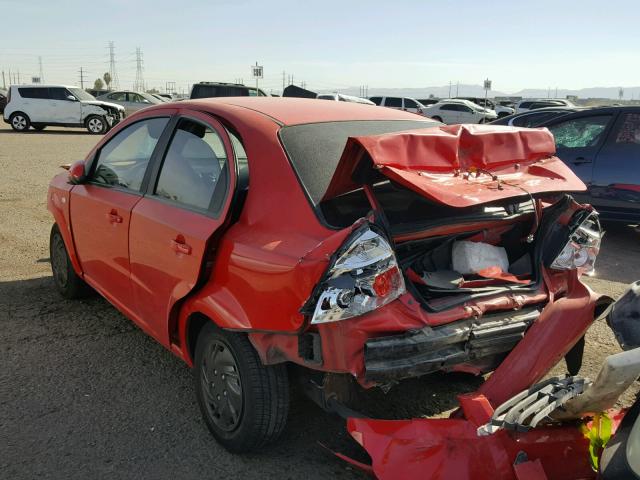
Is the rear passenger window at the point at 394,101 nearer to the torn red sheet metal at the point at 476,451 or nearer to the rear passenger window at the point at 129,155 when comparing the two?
the rear passenger window at the point at 129,155

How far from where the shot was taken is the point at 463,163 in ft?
9.15

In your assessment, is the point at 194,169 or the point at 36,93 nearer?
the point at 194,169

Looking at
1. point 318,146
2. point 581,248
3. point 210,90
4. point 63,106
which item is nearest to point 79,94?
point 63,106

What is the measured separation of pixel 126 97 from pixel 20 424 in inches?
1089

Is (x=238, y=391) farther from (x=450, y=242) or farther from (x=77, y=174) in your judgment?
(x=77, y=174)

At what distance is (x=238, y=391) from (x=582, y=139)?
618cm

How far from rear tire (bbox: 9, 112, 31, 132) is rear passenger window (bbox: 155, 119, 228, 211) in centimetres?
2258

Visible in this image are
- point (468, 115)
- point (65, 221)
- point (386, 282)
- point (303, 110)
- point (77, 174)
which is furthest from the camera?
point (468, 115)

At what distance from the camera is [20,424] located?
3.06 m

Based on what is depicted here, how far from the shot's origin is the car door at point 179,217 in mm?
2840

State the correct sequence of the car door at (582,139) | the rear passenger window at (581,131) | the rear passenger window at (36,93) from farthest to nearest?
the rear passenger window at (36,93) < the rear passenger window at (581,131) < the car door at (582,139)

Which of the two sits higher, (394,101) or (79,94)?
(394,101)

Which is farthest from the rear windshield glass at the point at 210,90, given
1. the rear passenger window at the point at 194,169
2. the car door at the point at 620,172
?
the rear passenger window at the point at 194,169

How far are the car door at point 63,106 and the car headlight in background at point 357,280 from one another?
76.7 ft
